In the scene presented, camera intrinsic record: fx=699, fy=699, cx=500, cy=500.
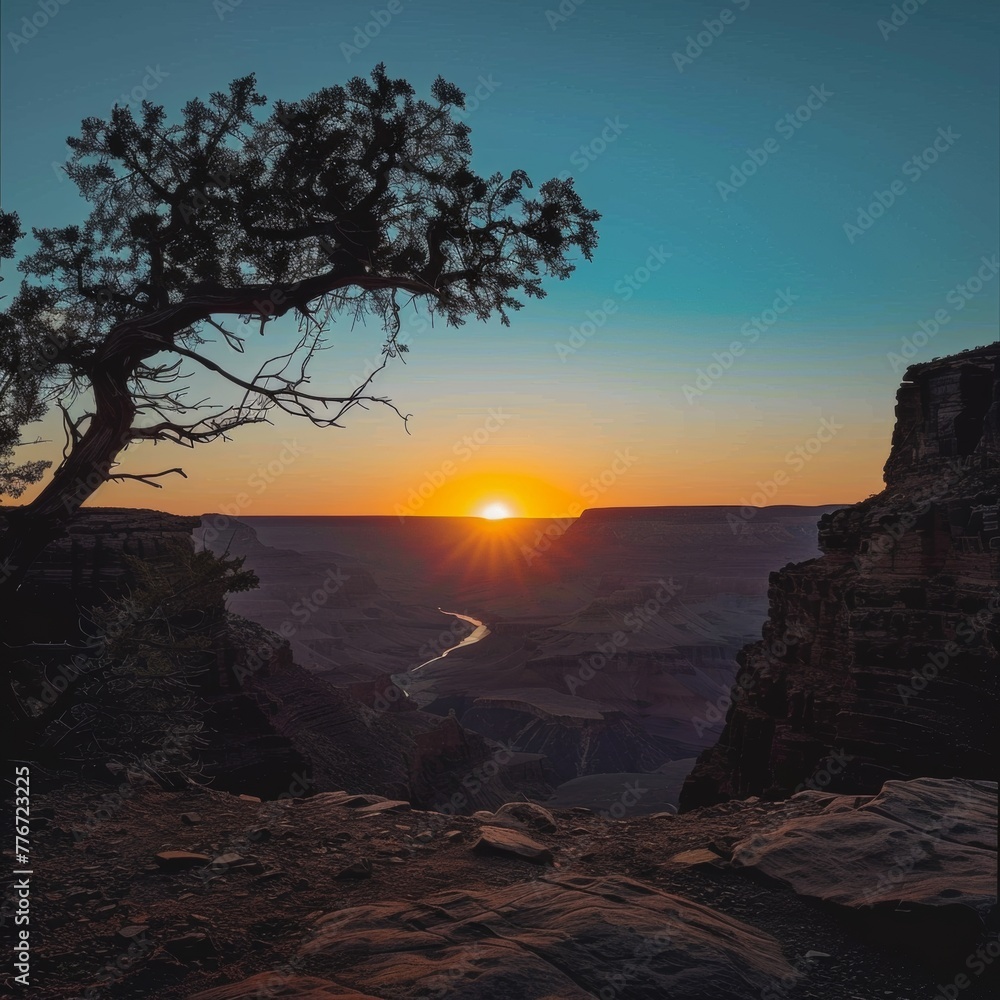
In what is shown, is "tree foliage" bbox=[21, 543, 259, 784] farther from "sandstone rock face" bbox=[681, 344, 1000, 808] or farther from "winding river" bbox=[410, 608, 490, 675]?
"winding river" bbox=[410, 608, 490, 675]

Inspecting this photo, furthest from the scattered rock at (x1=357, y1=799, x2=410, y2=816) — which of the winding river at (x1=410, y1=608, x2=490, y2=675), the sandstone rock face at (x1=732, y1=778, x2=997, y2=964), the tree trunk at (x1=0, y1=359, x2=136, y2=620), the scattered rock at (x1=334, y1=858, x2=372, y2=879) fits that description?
the winding river at (x1=410, y1=608, x2=490, y2=675)

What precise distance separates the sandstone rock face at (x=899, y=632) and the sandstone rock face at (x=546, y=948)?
10.3 metres

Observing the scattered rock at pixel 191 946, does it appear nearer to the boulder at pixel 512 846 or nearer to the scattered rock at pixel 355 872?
the scattered rock at pixel 355 872

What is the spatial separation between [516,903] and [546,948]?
2.62ft

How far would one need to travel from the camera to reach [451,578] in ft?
641

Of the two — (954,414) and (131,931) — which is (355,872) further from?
(954,414)

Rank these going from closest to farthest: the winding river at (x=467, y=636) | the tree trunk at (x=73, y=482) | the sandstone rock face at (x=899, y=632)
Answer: the tree trunk at (x=73, y=482), the sandstone rock face at (x=899, y=632), the winding river at (x=467, y=636)

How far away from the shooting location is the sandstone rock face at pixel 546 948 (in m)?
4.55

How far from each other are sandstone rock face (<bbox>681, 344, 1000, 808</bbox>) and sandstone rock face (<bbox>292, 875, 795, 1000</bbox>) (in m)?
10.3

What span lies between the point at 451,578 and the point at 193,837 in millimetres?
189139

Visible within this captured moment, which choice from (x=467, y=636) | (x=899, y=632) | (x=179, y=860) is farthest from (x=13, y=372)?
(x=467, y=636)

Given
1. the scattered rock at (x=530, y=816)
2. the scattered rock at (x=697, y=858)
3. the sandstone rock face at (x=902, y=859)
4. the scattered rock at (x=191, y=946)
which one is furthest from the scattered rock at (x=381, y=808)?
the sandstone rock face at (x=902, y=859)

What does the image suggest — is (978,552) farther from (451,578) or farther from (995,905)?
(451,578)

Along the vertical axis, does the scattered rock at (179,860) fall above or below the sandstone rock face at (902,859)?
below
